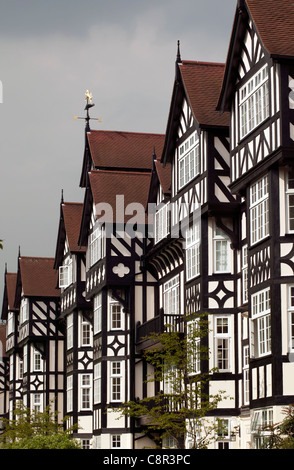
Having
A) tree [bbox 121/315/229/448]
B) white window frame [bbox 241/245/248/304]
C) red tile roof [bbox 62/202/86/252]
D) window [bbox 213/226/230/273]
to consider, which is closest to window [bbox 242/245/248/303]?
white window frame [bbox 241/245/248/304]

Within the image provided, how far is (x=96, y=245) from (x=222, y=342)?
637 inches

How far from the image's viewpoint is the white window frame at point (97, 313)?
173 feet

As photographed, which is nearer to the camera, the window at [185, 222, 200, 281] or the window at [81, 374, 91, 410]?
the window at [185, 222, 200, 281]

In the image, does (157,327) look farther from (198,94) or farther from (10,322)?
(10,322)

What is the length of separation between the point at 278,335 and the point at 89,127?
97.5ft

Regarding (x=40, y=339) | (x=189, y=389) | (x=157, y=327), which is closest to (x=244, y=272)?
Result: (x=189, y=389)

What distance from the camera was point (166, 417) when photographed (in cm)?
3603

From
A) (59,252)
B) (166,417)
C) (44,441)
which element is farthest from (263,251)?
(59,252)

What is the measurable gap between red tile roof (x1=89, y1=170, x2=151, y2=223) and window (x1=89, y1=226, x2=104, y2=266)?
1.52 m

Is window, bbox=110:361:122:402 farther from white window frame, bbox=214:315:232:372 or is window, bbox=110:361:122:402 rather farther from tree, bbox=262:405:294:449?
tree, bbox=262:405:294:449

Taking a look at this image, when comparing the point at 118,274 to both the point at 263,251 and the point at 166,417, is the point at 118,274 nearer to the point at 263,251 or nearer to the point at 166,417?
the point at 166,417

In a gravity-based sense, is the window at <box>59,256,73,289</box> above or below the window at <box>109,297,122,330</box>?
above

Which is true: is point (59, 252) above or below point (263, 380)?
above

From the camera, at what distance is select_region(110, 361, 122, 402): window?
167 ft
